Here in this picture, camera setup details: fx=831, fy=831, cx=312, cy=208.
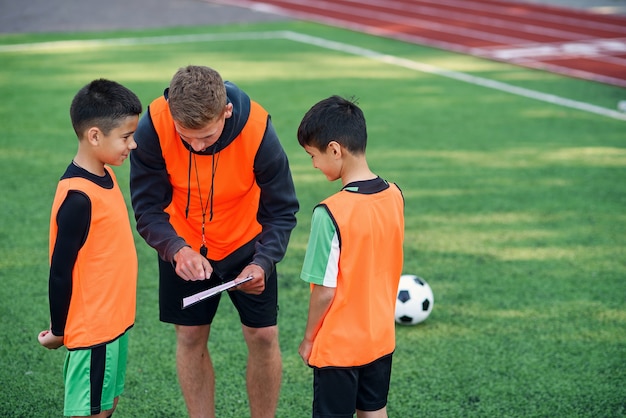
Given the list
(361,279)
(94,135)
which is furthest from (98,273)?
(361,279)

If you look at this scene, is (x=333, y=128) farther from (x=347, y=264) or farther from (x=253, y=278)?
(x=253, y=278)

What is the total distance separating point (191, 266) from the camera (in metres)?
3.29

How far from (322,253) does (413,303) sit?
2.07 metres

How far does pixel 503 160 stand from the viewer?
331 inches

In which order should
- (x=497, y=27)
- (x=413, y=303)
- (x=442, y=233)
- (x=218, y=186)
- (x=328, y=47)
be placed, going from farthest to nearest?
(x=497, y=27) → (x=328, y=47) → (x=442, y=233) → (x=413, y=303) → (x=218, y=186)

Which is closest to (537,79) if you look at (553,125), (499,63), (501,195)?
(499,63)

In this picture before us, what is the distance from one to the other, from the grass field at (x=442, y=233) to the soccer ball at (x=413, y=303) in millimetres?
81

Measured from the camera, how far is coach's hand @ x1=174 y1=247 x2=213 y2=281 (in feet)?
10.7

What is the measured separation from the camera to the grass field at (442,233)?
4387 millimetres

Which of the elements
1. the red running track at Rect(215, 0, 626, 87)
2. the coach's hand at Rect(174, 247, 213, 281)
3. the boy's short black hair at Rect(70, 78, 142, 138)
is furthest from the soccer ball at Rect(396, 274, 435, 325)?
the red running track at Rect(215, 0, 626, 87)

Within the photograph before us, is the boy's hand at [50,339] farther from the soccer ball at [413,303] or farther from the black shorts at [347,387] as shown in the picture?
the soccer ball at [413,303]

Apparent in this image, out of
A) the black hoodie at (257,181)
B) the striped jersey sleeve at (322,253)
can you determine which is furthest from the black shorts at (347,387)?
the black hoodie at (257,181)

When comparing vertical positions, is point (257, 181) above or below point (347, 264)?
A: above

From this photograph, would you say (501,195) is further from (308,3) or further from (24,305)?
(308,3)
